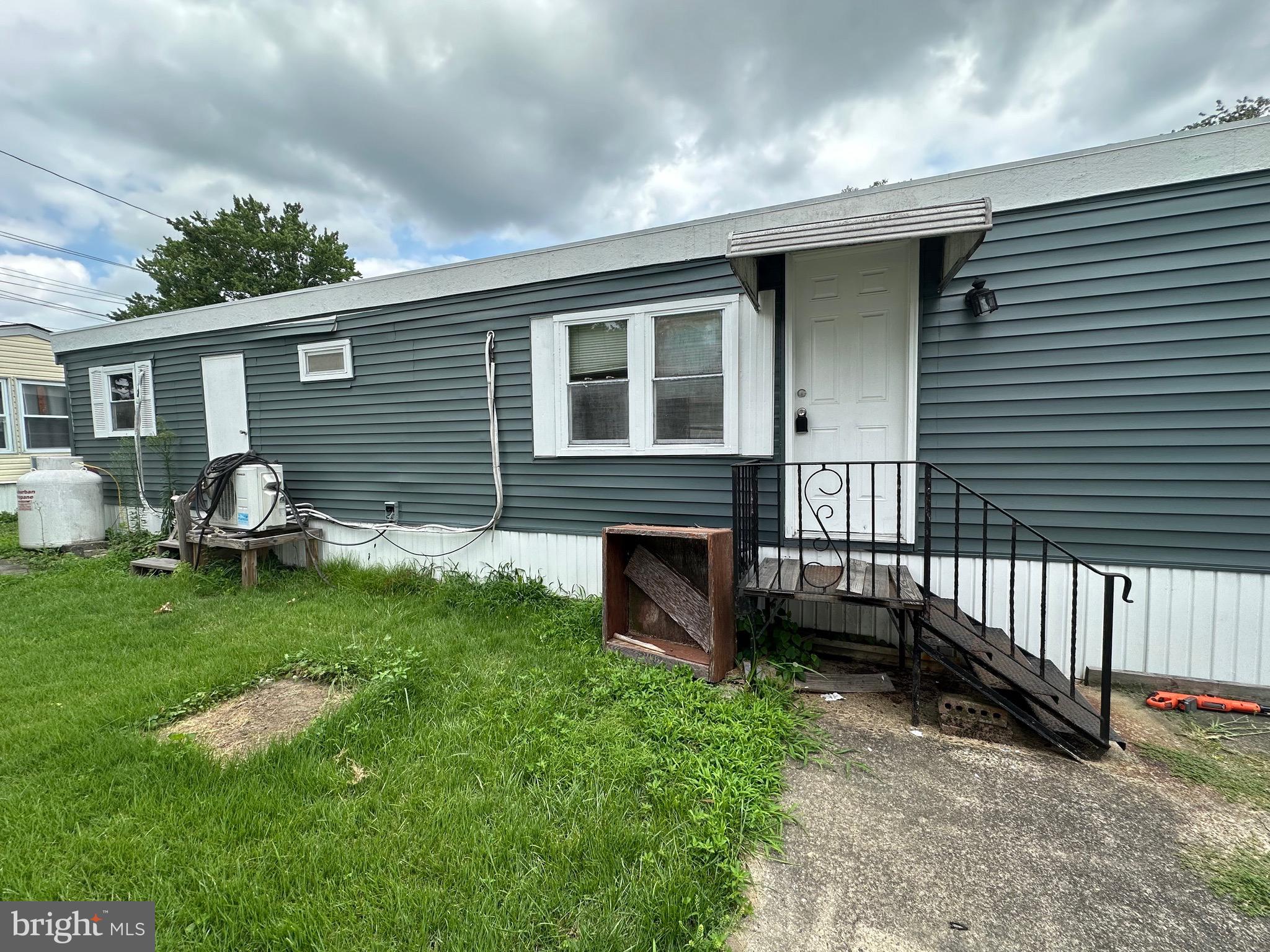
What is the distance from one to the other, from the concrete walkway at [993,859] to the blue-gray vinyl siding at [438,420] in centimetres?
208

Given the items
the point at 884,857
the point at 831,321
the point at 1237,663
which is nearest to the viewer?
the point at 884,857

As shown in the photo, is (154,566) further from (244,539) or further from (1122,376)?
(1122,376)

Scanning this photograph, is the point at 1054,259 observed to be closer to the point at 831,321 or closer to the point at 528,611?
the point at 831,321

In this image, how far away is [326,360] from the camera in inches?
218

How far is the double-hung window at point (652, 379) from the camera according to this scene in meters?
3.80

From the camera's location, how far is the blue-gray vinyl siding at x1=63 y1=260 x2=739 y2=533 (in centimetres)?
413

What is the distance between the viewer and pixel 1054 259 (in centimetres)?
310

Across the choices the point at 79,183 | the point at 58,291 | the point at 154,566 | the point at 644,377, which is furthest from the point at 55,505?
the point at 58,291

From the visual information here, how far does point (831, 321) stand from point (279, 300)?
18.6 ft

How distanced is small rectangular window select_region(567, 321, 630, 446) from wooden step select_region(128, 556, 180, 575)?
15.0 ft

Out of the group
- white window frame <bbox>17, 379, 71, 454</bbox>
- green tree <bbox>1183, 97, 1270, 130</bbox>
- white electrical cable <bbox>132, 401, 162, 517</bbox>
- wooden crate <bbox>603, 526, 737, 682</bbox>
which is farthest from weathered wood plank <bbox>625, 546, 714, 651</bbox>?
green tree <bbox>1183, 97, 1270, 130</bbox>

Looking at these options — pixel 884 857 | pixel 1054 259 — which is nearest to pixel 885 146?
pixel 1054 259

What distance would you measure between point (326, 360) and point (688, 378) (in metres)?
4.06

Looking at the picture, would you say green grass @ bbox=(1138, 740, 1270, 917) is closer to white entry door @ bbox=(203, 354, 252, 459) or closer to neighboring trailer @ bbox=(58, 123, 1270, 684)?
neighboring trailer @ bbox=(58, 123, 1270, 684)
